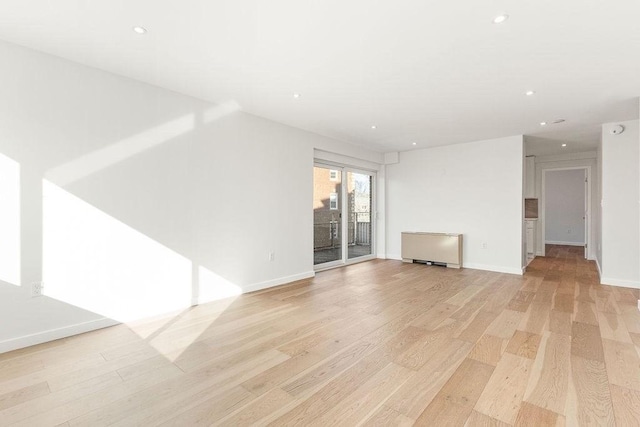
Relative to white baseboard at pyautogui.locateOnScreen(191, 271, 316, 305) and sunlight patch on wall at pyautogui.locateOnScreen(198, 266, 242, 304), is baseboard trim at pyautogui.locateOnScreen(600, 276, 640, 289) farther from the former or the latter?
sunlight patch on wall at pyautogui.locateOnScreen(198, 266, 242, 304)

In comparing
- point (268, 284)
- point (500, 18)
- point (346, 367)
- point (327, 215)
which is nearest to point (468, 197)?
point (327, 215)

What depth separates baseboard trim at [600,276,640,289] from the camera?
434 cm

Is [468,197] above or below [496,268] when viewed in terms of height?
above

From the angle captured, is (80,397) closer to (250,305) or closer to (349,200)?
(250,305)

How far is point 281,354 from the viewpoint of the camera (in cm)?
234

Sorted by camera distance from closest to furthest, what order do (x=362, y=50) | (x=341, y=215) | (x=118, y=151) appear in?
(x=362, y=50) → (x=118, y=151) → (x=341, y=215)

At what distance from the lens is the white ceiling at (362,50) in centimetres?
199

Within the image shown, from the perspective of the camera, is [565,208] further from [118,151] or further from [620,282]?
[118,151]

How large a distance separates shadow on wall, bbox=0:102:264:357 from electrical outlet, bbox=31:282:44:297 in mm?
41

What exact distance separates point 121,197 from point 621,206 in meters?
6.65

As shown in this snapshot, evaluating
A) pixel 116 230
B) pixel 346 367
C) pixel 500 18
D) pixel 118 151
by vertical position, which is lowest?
pixel 346 367

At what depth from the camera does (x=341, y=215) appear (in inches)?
234

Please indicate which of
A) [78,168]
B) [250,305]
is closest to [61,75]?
[78,168]

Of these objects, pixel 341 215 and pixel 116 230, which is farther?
pixel 341 215
